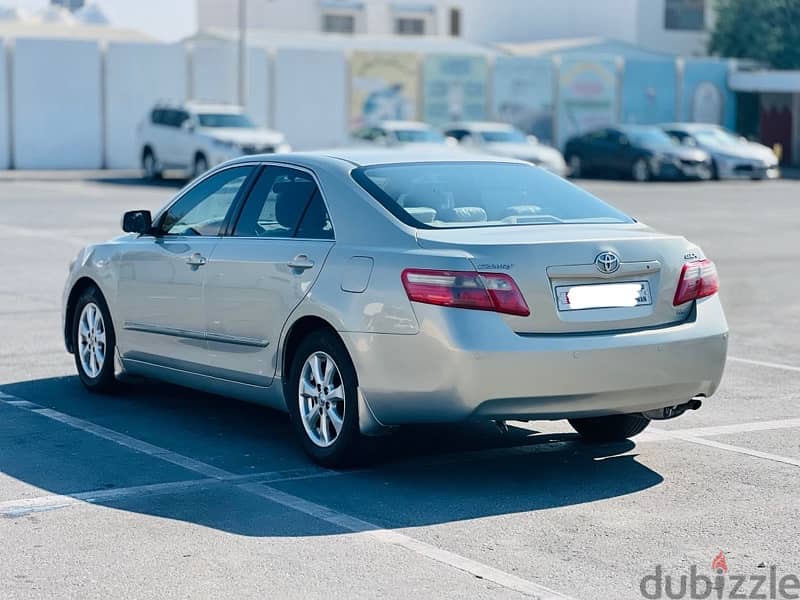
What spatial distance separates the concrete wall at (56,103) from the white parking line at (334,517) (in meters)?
31.2

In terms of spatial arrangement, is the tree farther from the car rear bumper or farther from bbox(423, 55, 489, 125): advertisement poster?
the car rear bumper

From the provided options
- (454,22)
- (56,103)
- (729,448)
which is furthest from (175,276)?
(454,22)

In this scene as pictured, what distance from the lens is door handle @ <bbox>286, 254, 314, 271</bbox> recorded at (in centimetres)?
734

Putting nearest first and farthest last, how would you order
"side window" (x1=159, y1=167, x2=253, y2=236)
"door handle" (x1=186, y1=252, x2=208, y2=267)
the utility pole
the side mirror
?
"door handle" (x1=186, y1=252, x2=208, y2=267) < "side window" (x1=159, y1=167, x2=253, y2=236) < the side mirror < the utility pole

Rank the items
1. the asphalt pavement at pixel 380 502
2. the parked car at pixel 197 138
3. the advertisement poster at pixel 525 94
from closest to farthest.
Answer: the asphalt pavement at pixel 380 502 < the parked car at pixel 197 138 < the advertisement poster at pixel 525 94

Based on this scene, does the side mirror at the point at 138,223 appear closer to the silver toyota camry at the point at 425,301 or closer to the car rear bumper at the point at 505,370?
the silver toyota camry at the point at 425,301

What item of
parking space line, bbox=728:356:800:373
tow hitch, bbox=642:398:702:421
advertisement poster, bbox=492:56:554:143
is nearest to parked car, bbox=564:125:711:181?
advertisement poster, bbox=492:56:554:143

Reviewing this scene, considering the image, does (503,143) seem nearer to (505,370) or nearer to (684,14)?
(684,14)

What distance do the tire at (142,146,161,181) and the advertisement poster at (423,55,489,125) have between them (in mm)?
11273

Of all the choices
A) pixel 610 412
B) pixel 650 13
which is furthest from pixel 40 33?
pixel 610 412

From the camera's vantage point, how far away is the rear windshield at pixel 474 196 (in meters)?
7.29

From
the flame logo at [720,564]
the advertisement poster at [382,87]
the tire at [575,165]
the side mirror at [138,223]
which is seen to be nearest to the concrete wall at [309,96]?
the advertisement poster at [382,87]

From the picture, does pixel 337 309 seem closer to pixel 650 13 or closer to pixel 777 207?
pixel 777 207

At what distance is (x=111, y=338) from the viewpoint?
9.09 m
